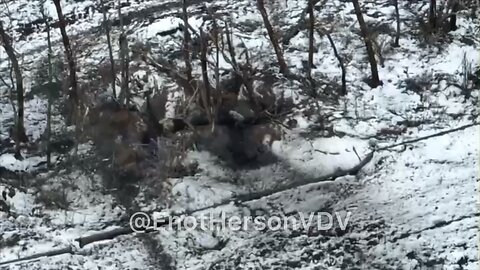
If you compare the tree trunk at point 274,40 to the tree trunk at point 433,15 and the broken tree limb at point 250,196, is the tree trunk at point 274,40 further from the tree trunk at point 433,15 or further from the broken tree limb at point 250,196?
the tree trunk at point 433,15

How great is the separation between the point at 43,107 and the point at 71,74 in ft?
1.47

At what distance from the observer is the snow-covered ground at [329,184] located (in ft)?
17.7

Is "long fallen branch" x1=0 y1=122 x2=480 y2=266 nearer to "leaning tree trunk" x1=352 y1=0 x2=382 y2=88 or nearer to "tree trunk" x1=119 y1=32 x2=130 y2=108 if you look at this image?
A: "leaning tree trunk" x1=352 y1=0 x2=382 y2=88

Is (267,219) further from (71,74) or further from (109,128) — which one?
(71,74)

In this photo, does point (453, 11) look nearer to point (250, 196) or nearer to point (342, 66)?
point (342, 66)

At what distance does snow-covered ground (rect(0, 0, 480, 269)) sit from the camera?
539cm

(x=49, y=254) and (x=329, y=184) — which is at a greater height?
(x=329, y=184)

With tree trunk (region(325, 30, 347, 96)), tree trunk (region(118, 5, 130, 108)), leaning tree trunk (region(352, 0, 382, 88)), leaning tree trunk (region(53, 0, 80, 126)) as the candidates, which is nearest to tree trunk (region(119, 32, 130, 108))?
tree trunk (region(118, 5, 130, 108))

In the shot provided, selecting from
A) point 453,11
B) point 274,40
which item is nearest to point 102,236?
point 274,40

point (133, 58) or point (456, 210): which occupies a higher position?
point (133, 58)

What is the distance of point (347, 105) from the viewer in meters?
6.32

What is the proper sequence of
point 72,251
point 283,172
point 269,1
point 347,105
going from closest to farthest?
point 72,251, point 283,172, point 347,105, point 269,1

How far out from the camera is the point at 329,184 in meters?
5.82

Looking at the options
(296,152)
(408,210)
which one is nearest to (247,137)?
(296,152)
